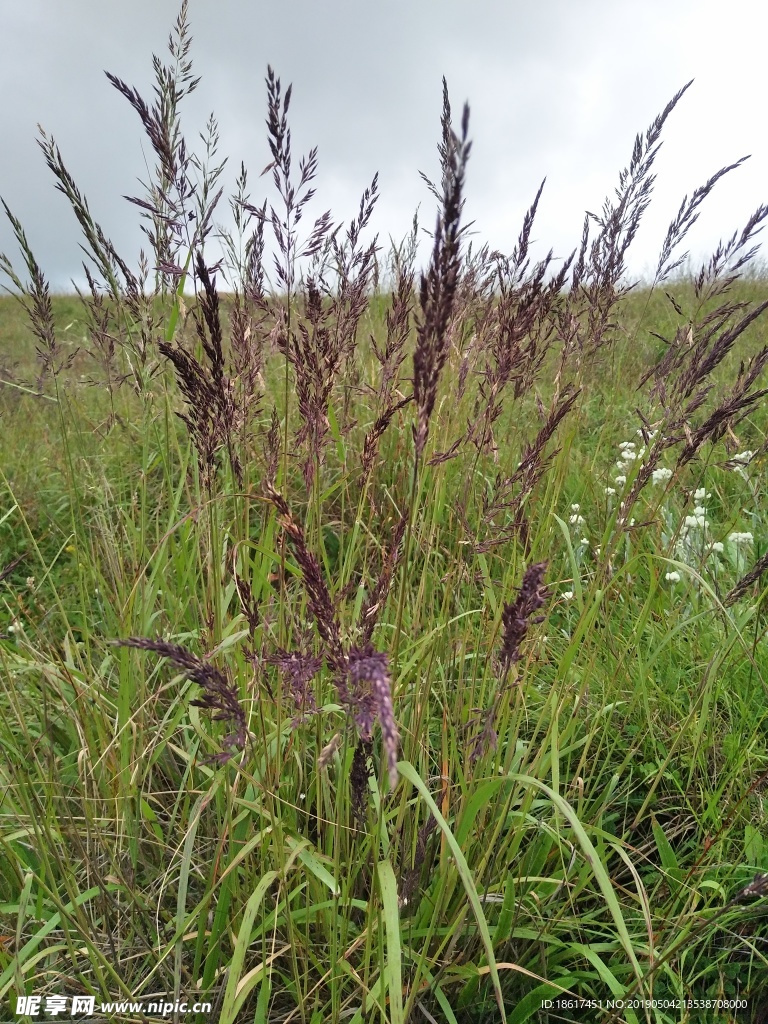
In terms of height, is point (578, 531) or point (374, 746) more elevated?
point (578, 531)

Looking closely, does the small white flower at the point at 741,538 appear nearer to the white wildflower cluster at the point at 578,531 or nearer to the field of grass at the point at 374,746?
the field of grass at the point at 374,746

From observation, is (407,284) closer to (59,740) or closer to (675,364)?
(675,364)

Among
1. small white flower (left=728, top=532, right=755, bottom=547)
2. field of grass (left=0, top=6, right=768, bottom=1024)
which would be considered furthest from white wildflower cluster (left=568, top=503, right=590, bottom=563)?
small white flower (left=728, top=532, right=755, bottom=547)

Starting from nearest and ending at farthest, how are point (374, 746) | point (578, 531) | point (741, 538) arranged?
point (374, 746)
point (741, 538)
point (578, 531)

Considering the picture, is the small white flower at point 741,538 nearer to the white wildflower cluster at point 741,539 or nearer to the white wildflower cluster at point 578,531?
the white wildflower cluster at point 741,539

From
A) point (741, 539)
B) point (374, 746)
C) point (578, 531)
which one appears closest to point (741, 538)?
point (741, 539)

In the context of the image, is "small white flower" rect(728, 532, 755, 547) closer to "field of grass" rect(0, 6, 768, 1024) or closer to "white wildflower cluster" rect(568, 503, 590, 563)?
"field of grass" rect(0, 6, 768, 1024)

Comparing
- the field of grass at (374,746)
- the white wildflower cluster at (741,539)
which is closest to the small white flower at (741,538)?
the white wildflower cluster at (741,539)

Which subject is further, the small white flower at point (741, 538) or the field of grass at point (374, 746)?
the small white flower at point (741, 538)

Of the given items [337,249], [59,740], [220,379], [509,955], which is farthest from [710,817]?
[337,249]

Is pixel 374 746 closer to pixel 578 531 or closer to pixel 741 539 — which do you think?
pixel 578 531

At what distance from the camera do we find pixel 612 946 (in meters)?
1.23

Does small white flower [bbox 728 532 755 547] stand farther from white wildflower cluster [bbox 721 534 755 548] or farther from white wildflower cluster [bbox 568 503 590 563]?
white wildflower cluster [bbox 568 503 590 563]

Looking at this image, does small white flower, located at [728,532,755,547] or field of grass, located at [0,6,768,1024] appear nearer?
field of grass, located at [0,6,768,1024]
